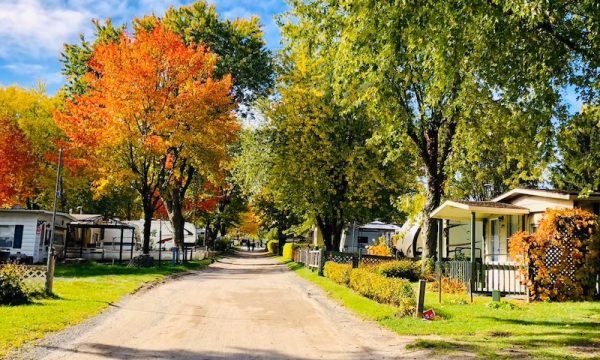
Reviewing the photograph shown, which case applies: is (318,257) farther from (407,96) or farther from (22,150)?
(22,150)

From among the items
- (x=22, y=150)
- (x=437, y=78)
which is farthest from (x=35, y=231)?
(x=437, y=78)

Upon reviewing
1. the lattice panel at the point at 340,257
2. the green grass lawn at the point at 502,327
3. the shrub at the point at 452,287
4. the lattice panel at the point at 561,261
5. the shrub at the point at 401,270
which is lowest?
the green grass lawn at the point at 502,327

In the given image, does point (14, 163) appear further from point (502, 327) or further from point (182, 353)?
point (502, 327)

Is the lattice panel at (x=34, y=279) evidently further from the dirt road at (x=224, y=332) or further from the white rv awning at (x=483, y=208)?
the white rv awning at (x=483, y=208)

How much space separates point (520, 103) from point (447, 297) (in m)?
7.41

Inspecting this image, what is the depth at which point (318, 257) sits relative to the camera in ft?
102

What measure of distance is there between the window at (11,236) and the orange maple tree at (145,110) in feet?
18.3

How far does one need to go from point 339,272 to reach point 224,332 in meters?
12.4

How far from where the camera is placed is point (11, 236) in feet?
105

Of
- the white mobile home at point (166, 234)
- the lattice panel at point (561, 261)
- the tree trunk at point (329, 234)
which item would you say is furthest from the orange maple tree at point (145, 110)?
the white mobile home at point (166, 234)

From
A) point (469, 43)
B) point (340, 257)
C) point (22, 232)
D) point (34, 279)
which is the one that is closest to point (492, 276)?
point (469, 43)

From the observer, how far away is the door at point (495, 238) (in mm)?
23328

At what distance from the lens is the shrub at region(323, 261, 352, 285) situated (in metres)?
22.7

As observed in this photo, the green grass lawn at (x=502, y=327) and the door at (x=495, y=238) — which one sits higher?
the door at (x=495, y=238)
